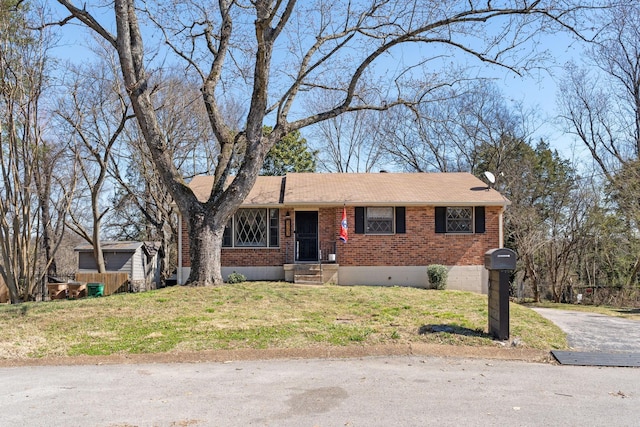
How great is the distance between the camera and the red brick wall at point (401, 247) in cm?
1812

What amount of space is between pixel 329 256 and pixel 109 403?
12470mm

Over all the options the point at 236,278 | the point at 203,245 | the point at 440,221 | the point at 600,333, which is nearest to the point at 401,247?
the point at 440,221

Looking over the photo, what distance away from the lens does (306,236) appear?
18.6 m

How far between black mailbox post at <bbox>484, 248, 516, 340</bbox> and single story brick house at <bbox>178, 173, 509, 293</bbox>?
920 centimetres

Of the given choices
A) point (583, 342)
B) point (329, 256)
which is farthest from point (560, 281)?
point (583, 342)

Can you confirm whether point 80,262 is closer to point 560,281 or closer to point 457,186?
point 457,186

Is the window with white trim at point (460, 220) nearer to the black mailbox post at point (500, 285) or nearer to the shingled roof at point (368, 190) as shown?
the shingled roof at point (368, 190)

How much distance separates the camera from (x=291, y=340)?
8.90m

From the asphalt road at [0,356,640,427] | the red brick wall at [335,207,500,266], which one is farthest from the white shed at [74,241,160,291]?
the asphalt road at [0,356,640,427]

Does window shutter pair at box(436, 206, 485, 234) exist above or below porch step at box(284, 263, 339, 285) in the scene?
above

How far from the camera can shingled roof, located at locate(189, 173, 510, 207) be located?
59.2 ft

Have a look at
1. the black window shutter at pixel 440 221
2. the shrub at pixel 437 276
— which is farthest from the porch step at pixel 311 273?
the black window shutter at pixel 440 221

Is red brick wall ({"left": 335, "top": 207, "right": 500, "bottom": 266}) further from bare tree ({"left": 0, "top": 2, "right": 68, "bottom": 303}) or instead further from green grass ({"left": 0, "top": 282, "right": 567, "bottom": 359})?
bare tree ({"left": 0, "top": 2, "right": 68, "bottom": 303})

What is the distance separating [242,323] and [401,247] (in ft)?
30.2
